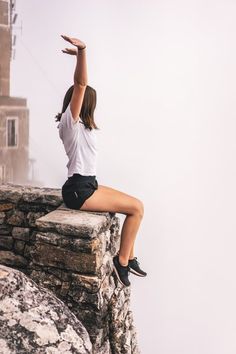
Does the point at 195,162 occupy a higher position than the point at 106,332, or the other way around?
the point at 106,332

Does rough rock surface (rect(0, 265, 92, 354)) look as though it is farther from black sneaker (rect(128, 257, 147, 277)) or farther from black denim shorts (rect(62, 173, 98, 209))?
black sneaker (rect(128, 257, 147, 277))

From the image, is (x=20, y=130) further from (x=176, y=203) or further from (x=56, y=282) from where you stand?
(x=176, y=203)

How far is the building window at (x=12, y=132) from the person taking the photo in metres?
24.8

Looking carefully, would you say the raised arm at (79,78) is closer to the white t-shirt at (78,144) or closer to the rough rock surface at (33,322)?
the white t-shirt at (78,144)

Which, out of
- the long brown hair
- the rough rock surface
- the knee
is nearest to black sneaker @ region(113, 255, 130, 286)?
the knee

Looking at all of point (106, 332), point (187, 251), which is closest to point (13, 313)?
point (106, 332)

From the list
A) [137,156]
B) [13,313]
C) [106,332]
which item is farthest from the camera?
[137,156]

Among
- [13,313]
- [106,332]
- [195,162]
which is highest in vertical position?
[13,313]

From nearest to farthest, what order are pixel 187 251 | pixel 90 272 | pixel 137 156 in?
pixel 90 272
pixel 187 251
pixel 137 156

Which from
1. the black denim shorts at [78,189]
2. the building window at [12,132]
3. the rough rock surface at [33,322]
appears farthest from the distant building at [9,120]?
the rough rock surface at [33,322]

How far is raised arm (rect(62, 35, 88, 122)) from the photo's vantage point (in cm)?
301

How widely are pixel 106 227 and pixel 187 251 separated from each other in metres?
83.0

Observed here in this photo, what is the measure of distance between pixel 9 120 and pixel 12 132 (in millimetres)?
890

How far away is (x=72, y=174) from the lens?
3352 millimetres
